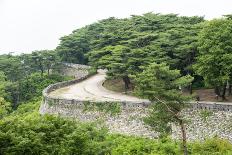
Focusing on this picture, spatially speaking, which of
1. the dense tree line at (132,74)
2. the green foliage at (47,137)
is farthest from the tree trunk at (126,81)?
the green foliage at (47,137)

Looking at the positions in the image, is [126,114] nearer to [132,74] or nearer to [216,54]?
[132,74]

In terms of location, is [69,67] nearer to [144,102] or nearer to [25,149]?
[144,102]

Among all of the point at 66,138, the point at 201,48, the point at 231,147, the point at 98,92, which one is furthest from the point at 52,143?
the point at 98,92

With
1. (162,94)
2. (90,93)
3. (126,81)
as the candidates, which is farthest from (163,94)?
(126,81)

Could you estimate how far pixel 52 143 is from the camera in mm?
28172

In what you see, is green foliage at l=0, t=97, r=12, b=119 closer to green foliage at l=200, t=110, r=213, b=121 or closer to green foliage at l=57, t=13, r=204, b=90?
green foliage at l=57, t=13, r=204, b=90

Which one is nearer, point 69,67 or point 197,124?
point 197,124

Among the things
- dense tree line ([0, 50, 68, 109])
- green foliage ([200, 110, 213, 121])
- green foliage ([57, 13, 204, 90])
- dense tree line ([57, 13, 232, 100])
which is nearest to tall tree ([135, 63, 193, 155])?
green foliage ([200, 110, 213, 121])

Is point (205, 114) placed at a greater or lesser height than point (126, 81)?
lesser

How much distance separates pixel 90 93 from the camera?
5934 centimetres

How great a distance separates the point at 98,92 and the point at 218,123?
21054mm

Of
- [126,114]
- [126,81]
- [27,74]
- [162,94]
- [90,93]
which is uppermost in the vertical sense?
[162,94]

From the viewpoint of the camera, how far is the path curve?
180ft

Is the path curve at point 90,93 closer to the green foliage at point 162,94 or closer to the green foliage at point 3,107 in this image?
the green foliage at point 3,107
